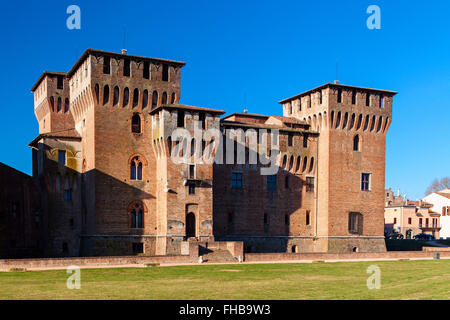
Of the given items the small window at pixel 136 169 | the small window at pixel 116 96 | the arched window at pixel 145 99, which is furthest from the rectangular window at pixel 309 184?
the small window at pixel 116 96

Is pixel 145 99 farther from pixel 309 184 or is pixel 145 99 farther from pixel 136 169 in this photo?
pixel 309 184

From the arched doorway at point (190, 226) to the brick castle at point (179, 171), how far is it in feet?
0.25

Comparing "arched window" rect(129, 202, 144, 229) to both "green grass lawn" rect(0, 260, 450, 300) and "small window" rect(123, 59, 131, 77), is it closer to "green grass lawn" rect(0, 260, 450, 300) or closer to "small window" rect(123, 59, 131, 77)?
"small window" rect(123, 59, 131, 77)

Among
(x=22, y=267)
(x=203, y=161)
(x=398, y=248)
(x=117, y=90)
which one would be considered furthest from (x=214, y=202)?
(x=398, y=248)

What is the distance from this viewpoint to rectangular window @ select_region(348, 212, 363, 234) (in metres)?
49.5

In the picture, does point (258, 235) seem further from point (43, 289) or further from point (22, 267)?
point (43, 289)

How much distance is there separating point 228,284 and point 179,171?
1845 centimetres

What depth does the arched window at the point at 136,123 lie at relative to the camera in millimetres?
42616

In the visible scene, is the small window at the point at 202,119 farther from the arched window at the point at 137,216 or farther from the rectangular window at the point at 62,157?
the rectangular window at the point at 62,157

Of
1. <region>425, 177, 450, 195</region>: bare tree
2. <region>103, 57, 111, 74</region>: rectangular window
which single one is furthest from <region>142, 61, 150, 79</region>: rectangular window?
<region>425, 177, 450, 195</region>: bare tree

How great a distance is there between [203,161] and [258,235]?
910cm

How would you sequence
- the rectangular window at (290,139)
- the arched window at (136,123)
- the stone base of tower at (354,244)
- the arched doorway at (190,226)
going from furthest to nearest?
1. the rectangular window at (290,139)
2. the stone base of tower at (354,244)
3. the arched window at (136,123)
4. the arched doorway at (190,226)

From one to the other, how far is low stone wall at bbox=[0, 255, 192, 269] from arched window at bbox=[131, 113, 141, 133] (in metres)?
11.5

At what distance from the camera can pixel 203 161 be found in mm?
41969
